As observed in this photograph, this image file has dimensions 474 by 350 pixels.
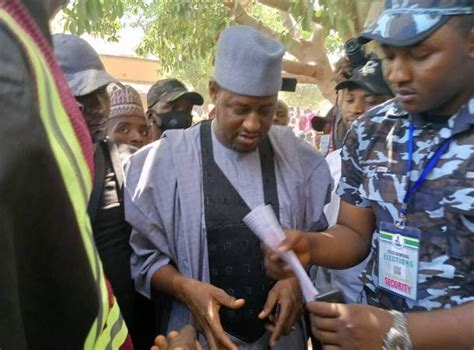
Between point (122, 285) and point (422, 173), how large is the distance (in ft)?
4.07

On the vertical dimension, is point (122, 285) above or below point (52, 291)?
below

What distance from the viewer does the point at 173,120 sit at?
405 centimetres

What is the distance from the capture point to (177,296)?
204 centimetres

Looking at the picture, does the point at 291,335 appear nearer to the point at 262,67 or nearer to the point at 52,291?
the point at 262,67

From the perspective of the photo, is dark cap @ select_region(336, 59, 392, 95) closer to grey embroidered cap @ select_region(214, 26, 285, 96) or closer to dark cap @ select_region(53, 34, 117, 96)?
grey embroidered cap @ select_region(214, 26, 285, 96)

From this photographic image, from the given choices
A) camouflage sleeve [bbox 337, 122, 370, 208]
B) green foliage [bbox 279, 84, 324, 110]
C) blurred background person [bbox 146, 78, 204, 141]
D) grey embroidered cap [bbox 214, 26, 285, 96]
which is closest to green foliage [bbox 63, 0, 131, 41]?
blurred background person [bbox 146, 78, 204, 141]

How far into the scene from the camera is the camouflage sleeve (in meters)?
1.72

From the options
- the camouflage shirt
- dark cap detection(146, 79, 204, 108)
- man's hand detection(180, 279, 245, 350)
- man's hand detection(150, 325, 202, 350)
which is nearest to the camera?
man's hand detection(150, 325, 202, 350)

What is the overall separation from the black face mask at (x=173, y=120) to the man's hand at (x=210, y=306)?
221 cm

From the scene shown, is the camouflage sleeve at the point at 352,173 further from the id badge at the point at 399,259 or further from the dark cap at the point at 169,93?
the dark cap at the point at 169,93

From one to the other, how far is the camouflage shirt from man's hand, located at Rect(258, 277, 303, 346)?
1.24 feet

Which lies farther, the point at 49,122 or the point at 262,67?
the point at 262,67

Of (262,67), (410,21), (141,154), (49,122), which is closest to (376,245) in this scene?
(410,21)

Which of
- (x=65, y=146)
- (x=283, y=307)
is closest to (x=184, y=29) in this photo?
(x=283, y=307)
